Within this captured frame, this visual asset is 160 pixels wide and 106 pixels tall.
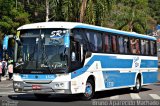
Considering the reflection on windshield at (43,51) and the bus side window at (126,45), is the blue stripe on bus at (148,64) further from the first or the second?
the reflection on windshield at (43,51)

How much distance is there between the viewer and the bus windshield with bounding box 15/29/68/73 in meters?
16.3

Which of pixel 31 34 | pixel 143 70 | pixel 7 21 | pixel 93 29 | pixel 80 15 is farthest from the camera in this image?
pixel 7 21

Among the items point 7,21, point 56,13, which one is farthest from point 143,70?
point 7,21

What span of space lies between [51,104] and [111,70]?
4.59 m

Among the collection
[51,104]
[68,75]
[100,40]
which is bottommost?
[51,104]

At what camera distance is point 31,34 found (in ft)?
55.8

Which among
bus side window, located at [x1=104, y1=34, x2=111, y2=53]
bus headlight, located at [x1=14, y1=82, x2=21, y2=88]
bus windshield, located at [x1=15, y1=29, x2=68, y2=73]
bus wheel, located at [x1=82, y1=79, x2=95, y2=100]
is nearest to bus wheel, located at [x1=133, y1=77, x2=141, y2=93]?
bus side window, located at [x1=104, y1=34, x2=111, y2=53]

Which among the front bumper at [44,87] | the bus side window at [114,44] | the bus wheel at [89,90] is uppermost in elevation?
the bus side window at [114,44]

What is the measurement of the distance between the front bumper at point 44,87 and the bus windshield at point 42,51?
447mm

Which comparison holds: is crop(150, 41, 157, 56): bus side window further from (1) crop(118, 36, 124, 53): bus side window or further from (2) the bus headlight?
(2) the bus headlight

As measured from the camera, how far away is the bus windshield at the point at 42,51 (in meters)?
16.3

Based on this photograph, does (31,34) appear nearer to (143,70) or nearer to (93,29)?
(93,29)

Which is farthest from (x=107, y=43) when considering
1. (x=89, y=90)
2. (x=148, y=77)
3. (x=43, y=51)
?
(x=148, y=77)

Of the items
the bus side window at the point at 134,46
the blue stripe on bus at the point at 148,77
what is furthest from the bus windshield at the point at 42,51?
the blue stripe on bus at the point at 148,77
